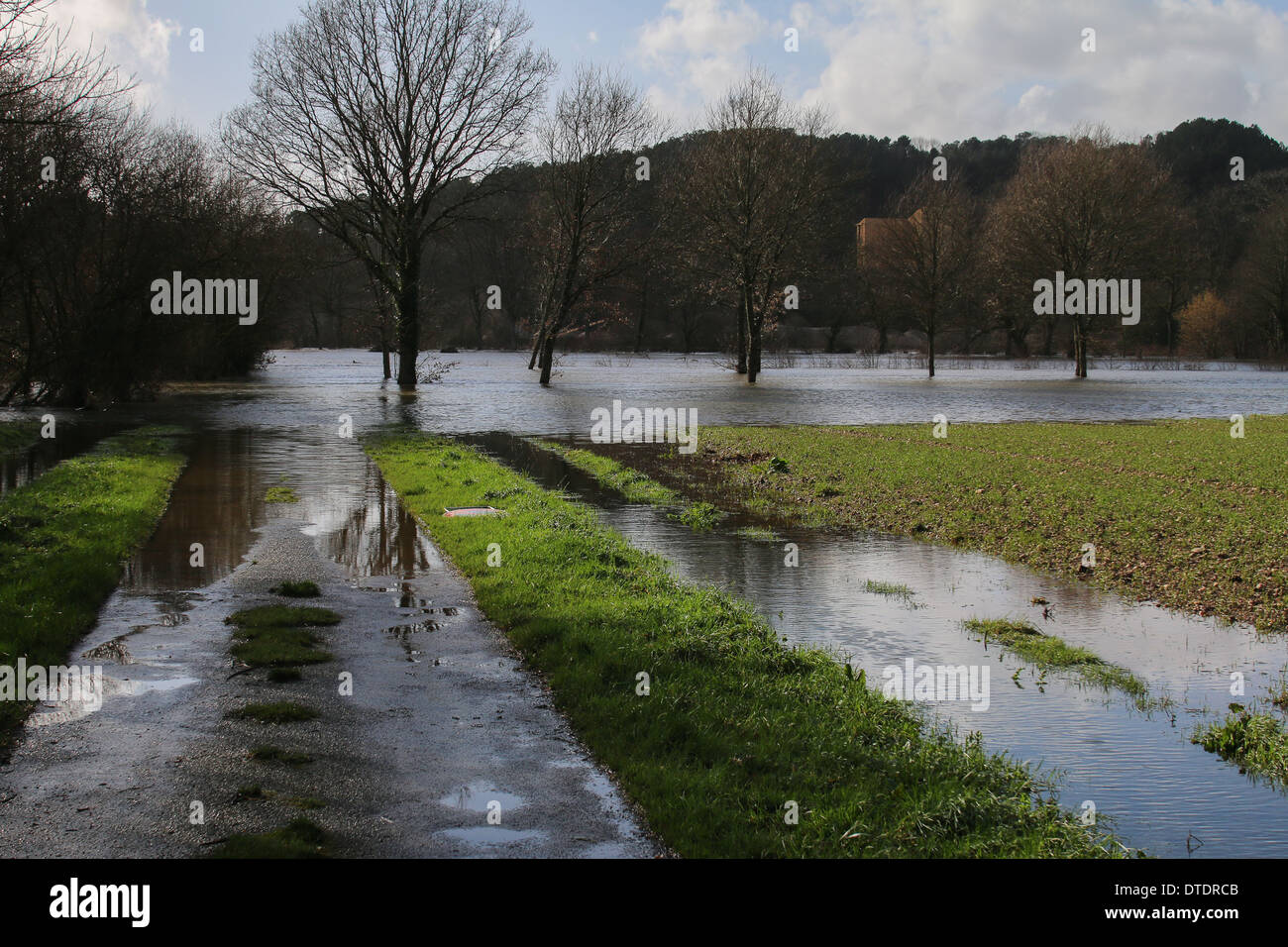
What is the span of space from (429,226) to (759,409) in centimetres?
1697

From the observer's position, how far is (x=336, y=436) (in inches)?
1061

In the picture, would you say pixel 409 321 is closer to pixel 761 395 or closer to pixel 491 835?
pixel 761 395

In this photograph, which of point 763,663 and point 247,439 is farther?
point 247,439

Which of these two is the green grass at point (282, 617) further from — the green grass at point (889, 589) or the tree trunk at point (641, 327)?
the tree trunk at point (641, 327)

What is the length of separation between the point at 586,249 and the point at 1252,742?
4843 centimetres

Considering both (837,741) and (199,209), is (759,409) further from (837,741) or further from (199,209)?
(837,741)

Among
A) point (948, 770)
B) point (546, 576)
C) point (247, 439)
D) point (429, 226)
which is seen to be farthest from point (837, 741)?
point (429, 226)

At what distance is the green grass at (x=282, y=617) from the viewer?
8.95 m

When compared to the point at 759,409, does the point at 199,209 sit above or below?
above

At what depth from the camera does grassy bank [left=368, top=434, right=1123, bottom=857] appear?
525cm
